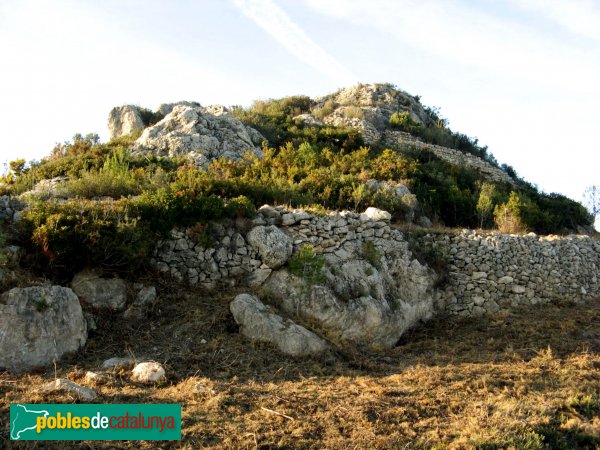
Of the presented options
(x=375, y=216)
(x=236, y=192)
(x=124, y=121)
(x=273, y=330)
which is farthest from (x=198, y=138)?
(x=273, y=330)

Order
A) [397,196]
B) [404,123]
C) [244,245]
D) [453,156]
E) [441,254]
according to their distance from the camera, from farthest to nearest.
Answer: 1. [404,123]
2. [453,156]
3. [397,196]
4. [441,254]
5. [244,245]

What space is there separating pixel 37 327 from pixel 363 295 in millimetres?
5568

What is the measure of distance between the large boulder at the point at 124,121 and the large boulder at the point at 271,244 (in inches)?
490

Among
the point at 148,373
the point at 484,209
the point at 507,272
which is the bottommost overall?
the point at 148,373

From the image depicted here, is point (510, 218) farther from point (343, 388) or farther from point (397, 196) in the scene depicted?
point (343, 388)

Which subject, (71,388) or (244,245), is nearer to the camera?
(71,388)

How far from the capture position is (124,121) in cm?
2138

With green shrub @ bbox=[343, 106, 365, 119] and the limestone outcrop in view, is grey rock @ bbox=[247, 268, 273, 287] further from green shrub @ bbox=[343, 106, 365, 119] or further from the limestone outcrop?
green shrub @ bbox=[343, 106, 365, 119]

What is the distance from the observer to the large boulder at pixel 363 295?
934 cm

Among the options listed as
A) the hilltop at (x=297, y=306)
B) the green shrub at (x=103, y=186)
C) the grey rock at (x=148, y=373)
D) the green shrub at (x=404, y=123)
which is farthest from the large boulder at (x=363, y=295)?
the green shrub at (x=404, y=123)

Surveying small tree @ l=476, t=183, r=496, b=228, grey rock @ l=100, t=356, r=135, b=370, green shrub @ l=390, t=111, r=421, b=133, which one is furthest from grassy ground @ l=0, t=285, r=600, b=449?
green shrub @ l=390, t=111, r=421, b=133

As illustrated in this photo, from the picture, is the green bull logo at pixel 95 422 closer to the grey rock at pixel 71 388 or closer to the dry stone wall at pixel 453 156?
the grey rock at pixel 71 388

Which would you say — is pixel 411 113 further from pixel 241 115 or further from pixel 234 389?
pixel 234 389

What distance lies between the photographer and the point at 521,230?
14102mm
